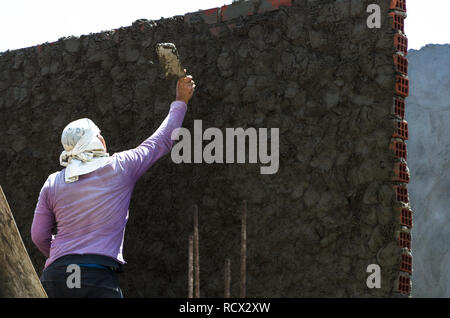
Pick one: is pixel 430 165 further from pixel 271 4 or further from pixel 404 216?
pixel 404 216

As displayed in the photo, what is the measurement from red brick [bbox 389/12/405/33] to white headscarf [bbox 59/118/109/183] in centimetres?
208

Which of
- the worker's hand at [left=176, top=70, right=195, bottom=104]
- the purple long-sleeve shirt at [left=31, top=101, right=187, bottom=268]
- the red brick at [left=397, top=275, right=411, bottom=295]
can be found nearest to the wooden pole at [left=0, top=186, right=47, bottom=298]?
the purple long-sleeve shirt at [left=31, top=101, right=187, bottom=268]

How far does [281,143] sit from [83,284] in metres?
1.85

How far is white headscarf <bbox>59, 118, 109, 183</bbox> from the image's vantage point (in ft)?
14.2

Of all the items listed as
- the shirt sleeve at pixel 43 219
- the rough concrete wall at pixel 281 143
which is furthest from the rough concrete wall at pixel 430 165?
the shirt sleeve at pixel 43 219

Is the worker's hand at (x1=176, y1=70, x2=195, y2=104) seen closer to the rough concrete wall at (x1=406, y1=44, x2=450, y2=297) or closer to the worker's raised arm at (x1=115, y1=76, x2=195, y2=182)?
the worker's raised arm at (x1=115, y1=76, x2=195, y2=182)

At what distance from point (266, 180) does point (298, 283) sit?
2.45 feet

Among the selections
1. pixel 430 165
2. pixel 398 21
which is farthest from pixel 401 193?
pixel 430 165

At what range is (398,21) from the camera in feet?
16.4

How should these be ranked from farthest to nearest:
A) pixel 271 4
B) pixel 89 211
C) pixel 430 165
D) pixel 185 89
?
pixel 430 165
pixel 271 4
pixel 185 89
pixel 89 211

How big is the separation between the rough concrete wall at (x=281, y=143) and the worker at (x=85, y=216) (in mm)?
1133

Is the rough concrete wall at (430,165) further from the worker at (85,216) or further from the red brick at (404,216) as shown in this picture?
the worker at (85,216)

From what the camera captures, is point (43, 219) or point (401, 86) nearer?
point (43, 219)

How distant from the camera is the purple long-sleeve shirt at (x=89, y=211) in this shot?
4.25m
